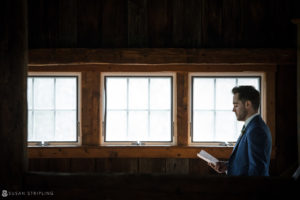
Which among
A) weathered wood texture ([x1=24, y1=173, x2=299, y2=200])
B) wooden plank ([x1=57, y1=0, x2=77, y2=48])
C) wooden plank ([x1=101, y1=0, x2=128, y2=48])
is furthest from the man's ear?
wooden plank ([x1=57, y1=0, x2=77, y2=48])

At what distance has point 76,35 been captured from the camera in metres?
3.37

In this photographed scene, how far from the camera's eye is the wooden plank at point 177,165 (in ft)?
10.9

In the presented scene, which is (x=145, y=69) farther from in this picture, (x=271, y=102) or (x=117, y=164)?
(x=271, y=102)

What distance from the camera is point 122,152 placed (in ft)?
10.8

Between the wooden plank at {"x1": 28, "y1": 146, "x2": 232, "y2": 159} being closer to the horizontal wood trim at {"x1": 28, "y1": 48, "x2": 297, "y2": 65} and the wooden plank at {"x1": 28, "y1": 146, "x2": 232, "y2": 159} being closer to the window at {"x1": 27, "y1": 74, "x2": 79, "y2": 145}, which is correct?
the window at {"x1": 27, "y1": 74, "x2": 79, "y2": 145}

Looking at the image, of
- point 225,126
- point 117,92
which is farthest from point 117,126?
point 225,126

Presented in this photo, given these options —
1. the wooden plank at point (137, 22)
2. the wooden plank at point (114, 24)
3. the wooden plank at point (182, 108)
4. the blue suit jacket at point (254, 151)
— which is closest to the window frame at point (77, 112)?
the wooden plank at point (114, 24)

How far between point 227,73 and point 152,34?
124cm

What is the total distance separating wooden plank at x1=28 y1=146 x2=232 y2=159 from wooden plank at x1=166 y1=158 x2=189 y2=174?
107 mm

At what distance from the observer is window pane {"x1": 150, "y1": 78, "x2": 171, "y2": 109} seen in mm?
3434

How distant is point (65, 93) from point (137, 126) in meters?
1.19

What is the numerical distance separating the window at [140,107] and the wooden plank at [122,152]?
0.58 feet

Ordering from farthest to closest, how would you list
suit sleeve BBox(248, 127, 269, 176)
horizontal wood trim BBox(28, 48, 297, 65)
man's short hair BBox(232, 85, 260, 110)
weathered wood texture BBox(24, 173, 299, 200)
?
horizontal wood trim BBox(28, 48, 297, 65) < man's short hair BBox(232, 85, 260, 110) < suit sleeve BBox(248, 127, 269, 176) < weathered wood texture BBox(24, 173, 299, 200)

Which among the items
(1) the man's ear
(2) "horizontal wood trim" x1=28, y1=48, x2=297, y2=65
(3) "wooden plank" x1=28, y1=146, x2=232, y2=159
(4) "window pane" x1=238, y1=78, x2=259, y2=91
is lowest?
(3) "wooden plank" x1=28, y1=146, x2=232, y2=159
